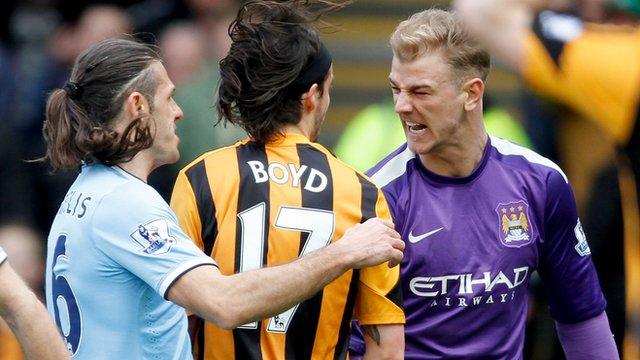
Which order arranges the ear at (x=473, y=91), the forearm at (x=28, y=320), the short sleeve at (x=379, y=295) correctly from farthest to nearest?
the ear at (x=473, y=91) → the short sleeve at (x=379, y=295) → the forearm at (x=28, y=320)

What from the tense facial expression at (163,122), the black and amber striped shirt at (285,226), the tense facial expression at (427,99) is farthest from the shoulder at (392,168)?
the tense facial expression at (163,122)

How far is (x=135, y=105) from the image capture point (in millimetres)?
4305

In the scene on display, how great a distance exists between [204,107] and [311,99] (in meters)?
3.51

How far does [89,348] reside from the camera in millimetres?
4133

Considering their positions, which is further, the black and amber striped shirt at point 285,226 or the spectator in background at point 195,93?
the spectator in background at point 195,93

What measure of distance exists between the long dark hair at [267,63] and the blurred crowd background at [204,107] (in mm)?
1855

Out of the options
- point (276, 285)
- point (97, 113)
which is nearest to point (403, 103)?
point (276, 285)

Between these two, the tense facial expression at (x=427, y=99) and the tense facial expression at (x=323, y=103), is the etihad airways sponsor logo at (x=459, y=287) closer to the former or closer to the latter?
the tense facial expression at (x=427, y=99)

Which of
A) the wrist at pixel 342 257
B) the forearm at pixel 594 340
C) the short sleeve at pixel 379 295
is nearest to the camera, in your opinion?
the wrist at pixel 342 257

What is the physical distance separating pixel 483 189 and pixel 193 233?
1.10 meters

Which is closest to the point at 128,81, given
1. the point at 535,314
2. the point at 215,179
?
the point at 215,179

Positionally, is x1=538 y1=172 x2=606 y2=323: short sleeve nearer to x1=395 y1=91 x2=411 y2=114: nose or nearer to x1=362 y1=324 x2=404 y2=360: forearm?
x1=395 y1=91 x2=411 y2=114: nose

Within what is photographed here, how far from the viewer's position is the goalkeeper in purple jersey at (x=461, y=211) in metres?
4.79

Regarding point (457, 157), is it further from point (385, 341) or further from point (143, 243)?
point (143, 243)
